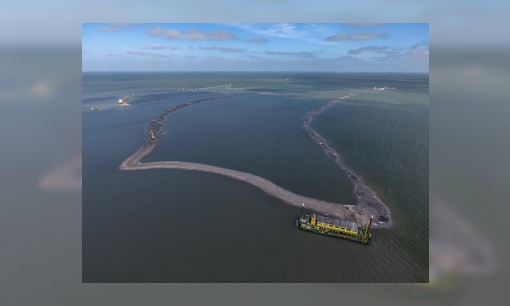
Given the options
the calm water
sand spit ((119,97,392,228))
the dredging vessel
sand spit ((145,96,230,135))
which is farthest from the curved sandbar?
sand spit ((145,96,230,135))

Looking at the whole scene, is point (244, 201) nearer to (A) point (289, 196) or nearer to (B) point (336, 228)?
(A) point (289, 196)

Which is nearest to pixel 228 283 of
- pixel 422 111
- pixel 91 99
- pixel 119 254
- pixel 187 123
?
pixel 119 254

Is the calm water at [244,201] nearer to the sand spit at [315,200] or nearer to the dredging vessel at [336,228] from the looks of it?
the dredging vessel at [336,228]

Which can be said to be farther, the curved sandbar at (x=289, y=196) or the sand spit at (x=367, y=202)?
the curved sandbar at (x=289, y=196)

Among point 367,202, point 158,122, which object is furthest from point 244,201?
point 158,122

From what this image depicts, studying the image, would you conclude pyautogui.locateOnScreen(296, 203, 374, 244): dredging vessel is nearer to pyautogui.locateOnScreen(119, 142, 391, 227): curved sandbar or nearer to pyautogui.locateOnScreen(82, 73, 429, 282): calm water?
pyautogui.locateOnScreen(82, 73, 429, 282): calm water

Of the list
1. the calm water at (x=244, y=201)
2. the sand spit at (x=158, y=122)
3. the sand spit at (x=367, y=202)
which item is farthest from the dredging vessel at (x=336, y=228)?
the sand spit at (x=158, y=122)
